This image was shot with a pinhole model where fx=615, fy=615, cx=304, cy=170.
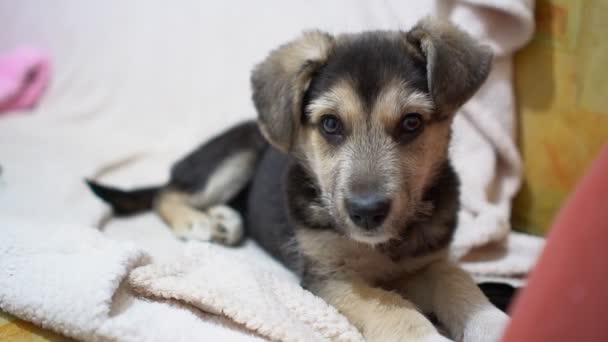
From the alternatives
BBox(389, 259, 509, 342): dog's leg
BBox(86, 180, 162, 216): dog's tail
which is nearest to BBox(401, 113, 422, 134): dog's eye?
BBox(389, 259, 509, 342): dog's leg

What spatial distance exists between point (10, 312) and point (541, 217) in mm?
2729

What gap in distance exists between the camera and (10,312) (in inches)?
82.0

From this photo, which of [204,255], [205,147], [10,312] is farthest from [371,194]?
[205,147]

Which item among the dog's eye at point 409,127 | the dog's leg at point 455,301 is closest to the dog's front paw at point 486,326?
the dog's leg at point 455,301

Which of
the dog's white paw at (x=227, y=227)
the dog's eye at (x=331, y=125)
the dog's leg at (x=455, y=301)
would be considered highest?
the dog's eye at (x=331, y=125)

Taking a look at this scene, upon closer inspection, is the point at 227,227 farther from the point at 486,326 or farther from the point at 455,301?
the point at 486,326

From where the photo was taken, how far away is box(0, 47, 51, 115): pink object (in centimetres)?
525

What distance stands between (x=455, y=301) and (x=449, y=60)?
3.00 feet

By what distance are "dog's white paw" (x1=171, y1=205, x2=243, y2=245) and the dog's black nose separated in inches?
48.4

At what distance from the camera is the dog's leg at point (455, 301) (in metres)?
2.20

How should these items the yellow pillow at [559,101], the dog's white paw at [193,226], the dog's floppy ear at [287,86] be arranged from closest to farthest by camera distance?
the dog's floppy ear at [287,86] → the yellow pillow at [559,101] → the dog's white paw at [193,226]

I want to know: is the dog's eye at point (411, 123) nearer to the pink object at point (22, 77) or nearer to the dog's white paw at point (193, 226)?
the dog's white paw at point (193, 226)

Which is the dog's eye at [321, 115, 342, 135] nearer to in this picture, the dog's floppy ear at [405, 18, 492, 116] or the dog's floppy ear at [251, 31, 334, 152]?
the dog's floppy ear at [251, 31, 334, 152]

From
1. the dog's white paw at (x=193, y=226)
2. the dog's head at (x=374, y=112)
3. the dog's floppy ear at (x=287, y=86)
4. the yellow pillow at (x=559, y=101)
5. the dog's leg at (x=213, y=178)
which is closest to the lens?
the dog's head at (x=374, y=112)
